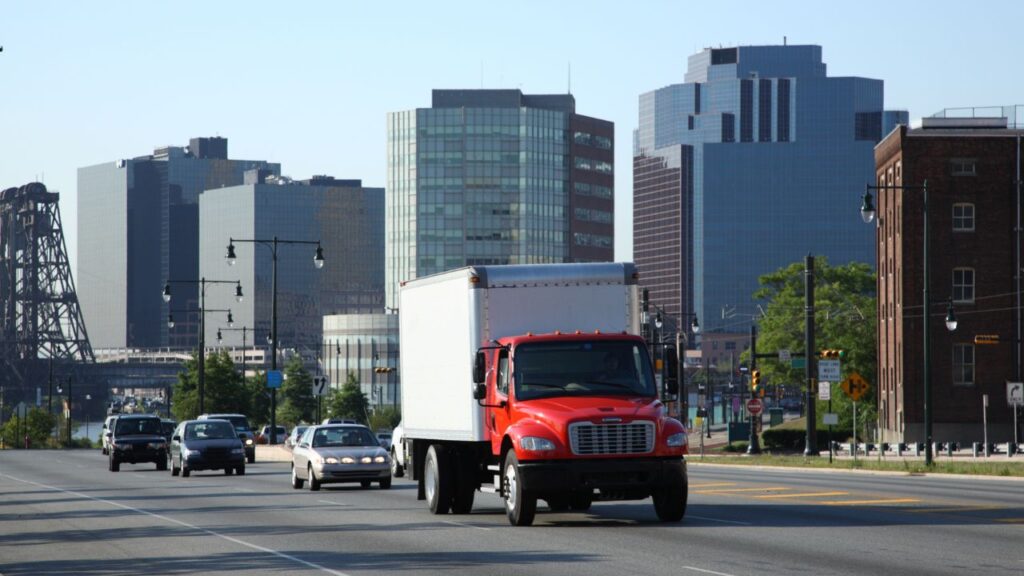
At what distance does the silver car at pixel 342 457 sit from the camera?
38.4 m

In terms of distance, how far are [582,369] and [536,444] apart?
161cm

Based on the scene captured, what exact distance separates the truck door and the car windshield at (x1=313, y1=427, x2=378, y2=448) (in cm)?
1353

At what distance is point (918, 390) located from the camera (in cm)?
9369

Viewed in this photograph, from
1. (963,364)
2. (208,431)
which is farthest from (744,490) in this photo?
(963,364)

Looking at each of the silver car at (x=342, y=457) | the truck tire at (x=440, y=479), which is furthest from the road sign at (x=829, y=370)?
the truck tire at (x=440, y=479)

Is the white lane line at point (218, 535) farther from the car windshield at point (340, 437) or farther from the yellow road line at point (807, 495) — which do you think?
the yellow road line at point (807, 495)

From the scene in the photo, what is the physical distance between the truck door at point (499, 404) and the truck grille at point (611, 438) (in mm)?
1481

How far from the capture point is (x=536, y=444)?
79.3 ft

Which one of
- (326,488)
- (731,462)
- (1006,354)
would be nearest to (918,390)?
(1006,354)

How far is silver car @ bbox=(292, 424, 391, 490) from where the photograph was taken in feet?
126

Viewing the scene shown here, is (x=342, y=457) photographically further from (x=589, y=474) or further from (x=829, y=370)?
(x=829, y=370)

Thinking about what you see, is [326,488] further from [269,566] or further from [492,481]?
[269,566]

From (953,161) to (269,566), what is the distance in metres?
79.4

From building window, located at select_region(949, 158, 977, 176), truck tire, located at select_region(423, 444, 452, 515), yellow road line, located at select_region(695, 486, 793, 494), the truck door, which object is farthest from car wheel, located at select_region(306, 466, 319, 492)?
building window, located at select_region(949, 158, 977, 176)
